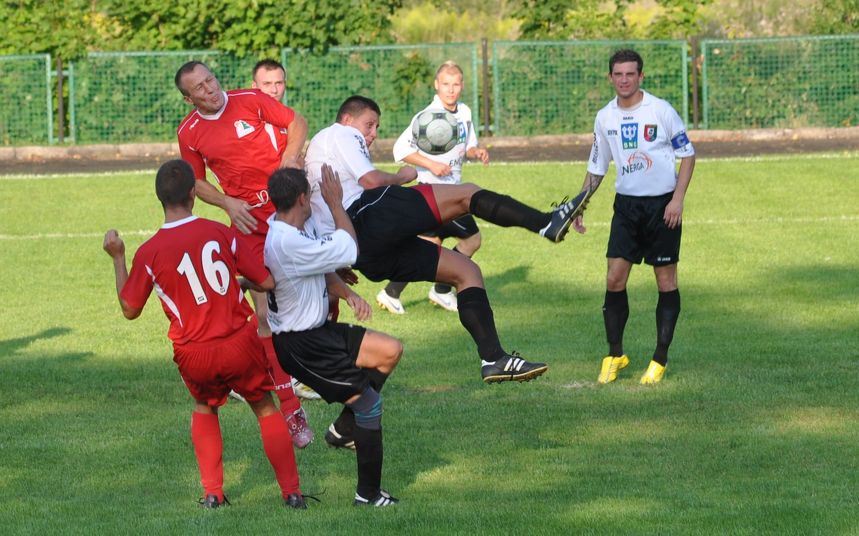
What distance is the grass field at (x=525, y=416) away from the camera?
7172 mm

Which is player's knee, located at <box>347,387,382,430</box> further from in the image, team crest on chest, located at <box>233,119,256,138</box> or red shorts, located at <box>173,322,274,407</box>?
team crest on chest, located at <box>233,119,256,138</box>

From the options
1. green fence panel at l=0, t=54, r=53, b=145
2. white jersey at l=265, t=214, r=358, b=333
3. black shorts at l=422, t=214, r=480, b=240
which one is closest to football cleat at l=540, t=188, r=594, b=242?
white jersey at l=265, t=214, r=358, b=333

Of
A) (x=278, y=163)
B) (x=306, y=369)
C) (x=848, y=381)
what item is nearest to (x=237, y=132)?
(x=278, y=163)

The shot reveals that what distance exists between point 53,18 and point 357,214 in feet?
83.2

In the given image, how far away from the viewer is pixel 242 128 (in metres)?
9.81

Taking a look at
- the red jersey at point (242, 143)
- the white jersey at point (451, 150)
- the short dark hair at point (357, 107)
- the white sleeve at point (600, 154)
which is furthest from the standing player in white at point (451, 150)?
the short dark hair at point (357, 107)

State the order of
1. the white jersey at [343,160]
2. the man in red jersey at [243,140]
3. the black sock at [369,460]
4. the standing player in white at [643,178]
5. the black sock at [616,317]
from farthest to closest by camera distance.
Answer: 1. the black sock at [616,317]
2. the standing player in white at [643,178]
3. the man in red jersey at [243,140]
4. the white jersey at [343,160]
5. the black sock at [369,460]

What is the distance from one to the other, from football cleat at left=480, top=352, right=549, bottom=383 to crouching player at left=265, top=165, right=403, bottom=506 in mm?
959

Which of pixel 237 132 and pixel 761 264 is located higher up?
pixel 237 132

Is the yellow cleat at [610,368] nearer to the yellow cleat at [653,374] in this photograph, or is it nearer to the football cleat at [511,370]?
the yellow cleat at [653,374]

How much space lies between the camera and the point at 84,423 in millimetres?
9734

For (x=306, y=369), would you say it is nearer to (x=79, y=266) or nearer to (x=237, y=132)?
(x=237, y=132)

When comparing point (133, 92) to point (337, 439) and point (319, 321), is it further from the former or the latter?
point (319, 321)

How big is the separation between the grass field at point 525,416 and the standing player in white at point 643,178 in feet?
2.44
